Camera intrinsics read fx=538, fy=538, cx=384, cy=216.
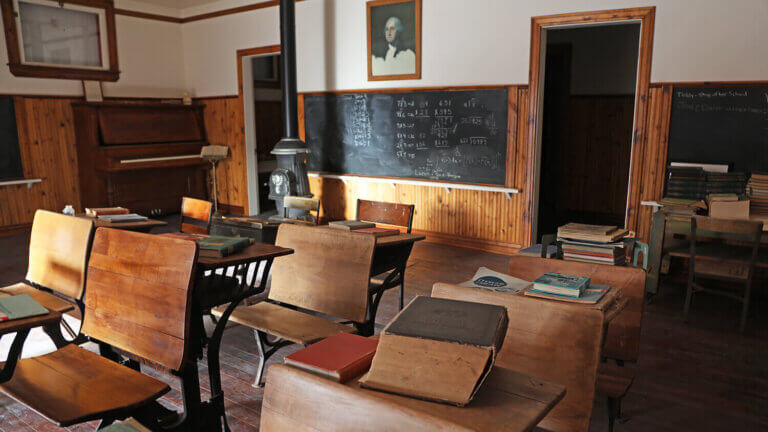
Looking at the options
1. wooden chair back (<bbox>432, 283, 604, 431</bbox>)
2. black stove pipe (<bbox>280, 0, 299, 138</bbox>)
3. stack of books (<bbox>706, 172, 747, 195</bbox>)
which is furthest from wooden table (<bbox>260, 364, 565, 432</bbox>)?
black stove pipe (<bbox>280, 0, 299, 138</bbox>)

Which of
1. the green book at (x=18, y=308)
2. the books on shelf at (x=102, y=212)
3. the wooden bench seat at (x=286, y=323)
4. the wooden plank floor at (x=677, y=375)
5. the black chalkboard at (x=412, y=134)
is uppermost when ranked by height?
the black chalkboard at (x=412, y=134)

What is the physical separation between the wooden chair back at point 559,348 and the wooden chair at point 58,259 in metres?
1.99

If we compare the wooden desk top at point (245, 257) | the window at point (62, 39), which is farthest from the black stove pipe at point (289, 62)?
the wooden desk top at point (245, 257)

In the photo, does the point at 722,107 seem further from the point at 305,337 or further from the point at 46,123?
the point at 46,123

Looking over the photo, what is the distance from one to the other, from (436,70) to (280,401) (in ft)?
17.3

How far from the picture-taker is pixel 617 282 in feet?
6.47

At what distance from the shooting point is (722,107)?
175 inches

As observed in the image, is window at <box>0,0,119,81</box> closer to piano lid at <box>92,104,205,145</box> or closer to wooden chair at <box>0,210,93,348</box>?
piano lid at <box>92,104,205,145</box>

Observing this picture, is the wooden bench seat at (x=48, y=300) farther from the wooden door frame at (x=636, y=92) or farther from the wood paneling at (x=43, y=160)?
the wood paneling at (x=43, y=160)

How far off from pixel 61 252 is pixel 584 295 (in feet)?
8.03

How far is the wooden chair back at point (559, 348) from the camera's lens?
1428 mm

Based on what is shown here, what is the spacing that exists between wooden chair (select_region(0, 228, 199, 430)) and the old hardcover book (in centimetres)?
103

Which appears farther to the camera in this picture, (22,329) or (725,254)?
(725,254)

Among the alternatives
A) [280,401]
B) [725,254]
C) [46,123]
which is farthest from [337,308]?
[46,123]
